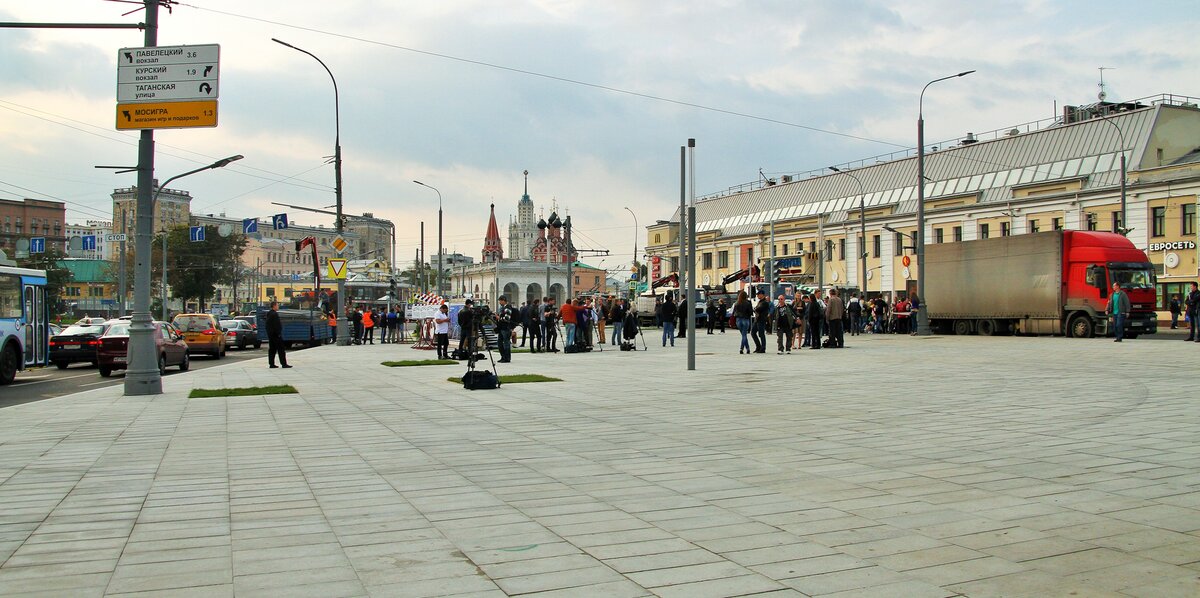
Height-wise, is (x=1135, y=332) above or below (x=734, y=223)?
below

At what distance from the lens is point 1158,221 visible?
5078 cm

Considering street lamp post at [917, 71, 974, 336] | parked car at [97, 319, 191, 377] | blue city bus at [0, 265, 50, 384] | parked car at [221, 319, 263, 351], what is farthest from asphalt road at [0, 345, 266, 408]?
street lamp post at [917, 71, 974, 336]

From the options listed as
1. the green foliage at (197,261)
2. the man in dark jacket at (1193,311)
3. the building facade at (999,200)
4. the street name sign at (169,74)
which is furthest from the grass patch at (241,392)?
the green foliage at (197,261)

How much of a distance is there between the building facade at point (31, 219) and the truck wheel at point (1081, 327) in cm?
8079

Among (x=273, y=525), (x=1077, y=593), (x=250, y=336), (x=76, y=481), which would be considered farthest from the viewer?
(x=250, y=336)

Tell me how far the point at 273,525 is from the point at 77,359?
84.6ft

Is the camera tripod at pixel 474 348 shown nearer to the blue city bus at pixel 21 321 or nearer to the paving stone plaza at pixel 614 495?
the paving stone plaza at pixel 614 495

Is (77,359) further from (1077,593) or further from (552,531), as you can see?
(1077,593)

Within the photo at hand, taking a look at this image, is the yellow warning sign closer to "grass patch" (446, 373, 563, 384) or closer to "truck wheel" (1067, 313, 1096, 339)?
"grass patch" (446, 373, 563, 384)

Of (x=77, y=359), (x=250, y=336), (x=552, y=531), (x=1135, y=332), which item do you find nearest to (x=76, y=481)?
(x=552, y=531)

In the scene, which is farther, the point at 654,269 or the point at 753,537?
the point at 654,269

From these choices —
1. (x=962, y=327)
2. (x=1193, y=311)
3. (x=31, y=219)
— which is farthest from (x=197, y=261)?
(x=1193, y=311)

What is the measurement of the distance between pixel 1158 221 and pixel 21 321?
54.4 meters

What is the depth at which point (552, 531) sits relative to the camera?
5664 millimetres
